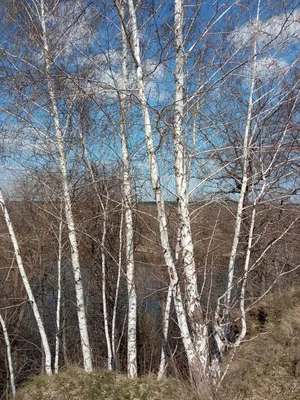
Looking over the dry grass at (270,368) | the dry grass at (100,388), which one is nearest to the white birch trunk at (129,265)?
the dry grass at (100,388)

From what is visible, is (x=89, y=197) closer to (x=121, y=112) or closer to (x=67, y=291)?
(x=121, y=112)

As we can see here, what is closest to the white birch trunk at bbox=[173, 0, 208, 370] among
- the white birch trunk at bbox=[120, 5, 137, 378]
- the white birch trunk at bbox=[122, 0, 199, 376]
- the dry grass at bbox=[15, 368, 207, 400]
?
the white birch trunk at bbox=[122, 0, 199, 376]

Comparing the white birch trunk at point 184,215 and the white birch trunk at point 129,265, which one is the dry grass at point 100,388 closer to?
the white birch trunk at point 184,215

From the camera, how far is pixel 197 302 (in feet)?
12.9

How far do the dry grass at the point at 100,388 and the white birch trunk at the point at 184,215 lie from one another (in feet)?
1.87

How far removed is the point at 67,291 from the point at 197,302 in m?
10.2

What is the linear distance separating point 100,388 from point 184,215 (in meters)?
2.48

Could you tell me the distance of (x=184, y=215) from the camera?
402 centimetres

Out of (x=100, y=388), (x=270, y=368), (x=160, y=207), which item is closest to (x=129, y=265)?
(x=100, y=388)

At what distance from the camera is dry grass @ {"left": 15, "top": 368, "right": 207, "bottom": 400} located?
400cm

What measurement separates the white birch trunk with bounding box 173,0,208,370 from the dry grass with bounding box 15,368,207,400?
1.87 feet

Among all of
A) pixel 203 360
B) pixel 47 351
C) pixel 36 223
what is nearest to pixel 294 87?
pixel 203 360

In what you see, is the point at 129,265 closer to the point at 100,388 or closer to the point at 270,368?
the point at 100,388

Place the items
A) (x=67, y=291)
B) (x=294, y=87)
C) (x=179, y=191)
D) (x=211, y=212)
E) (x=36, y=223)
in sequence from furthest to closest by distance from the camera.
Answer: (x=67, y=291)
(x=36, y=223)
(x=211, y=212)
(x=294, y=87)
(x=179, y=191)
